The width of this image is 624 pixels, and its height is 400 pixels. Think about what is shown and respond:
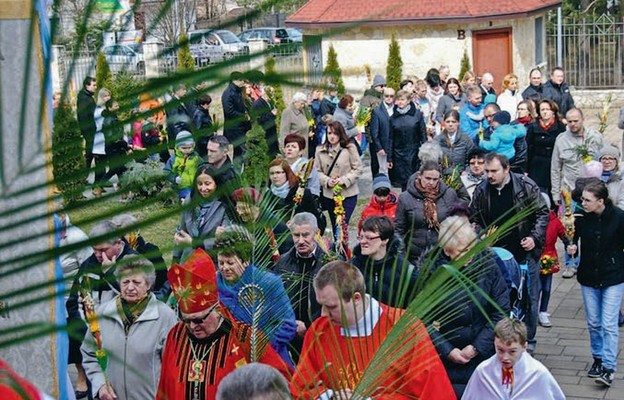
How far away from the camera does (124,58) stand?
76cm

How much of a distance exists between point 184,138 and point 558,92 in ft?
51.6

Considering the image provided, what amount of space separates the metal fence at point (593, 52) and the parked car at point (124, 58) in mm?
25457

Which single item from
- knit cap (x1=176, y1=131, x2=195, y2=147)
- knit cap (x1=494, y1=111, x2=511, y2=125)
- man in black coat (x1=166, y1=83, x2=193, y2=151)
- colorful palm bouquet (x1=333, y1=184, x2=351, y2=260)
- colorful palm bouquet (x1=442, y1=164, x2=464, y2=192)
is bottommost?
colorful palm bouquet (x1=333, y1=184, x2=351, y2=260)

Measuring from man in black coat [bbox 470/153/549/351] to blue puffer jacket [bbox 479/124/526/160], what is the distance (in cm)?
300

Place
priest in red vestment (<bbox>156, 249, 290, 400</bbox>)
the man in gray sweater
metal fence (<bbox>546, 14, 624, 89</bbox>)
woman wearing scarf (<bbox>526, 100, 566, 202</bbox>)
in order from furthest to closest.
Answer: metal fence (<bbox>546, 14, 624, 89</bbox>)
woman wearing scarf (<bbox>526, 100, 566, 202</bbox>)
the man in gray sweater
priest in red vestment (<bbox>156, 249, 290, 400</bbox>)

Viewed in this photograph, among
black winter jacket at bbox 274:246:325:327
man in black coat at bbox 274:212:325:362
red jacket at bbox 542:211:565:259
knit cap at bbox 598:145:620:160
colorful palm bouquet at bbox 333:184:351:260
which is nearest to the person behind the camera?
black winter jacket at bbox 274:246:325:327

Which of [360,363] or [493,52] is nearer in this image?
[360,363]

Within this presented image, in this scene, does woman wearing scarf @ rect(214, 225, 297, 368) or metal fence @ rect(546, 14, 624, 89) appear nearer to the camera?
woman wearing scarf @ rect(214, 225, 297, 368)

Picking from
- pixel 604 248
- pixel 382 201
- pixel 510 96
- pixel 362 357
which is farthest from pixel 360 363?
pixel 510 96

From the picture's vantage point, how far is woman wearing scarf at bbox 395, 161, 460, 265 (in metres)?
8.59

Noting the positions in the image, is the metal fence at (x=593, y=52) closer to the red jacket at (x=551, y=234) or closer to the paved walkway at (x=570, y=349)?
the paved walkway at (x=570, y=349)

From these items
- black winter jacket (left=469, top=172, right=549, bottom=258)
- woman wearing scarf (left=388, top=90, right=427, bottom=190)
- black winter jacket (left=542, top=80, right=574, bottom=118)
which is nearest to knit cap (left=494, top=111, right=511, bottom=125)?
woman wearing scarf (left=388, top=90, right=427, bottom=190)

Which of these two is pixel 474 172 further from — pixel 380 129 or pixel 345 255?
pixel 380 129

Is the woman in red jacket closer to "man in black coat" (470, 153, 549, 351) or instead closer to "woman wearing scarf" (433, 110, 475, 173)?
"man in black coat" (470, 153, 549, 351)
